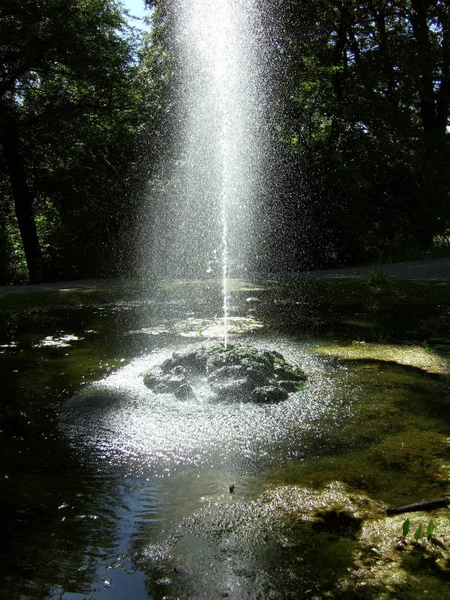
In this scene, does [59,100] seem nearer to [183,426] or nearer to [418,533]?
[183,426]

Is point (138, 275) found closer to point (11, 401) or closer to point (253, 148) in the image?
point (253, 148)

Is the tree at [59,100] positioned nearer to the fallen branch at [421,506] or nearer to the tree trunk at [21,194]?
the tree trunk at [21,194]

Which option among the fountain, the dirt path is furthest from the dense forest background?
the dirt path

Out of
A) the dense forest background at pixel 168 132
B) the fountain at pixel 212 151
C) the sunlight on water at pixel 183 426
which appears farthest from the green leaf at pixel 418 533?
the dense forest background at pixel 168 132

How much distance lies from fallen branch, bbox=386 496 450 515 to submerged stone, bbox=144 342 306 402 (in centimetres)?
147

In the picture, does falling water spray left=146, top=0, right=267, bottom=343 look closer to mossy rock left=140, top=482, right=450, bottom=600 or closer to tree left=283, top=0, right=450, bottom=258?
tree left=283, top=0, right=450, bottom=258

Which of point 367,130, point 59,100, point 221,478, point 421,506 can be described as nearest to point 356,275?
point 367,130

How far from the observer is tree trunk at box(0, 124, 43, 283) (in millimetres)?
11422

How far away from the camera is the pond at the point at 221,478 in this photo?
6.31ft

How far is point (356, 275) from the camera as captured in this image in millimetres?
9156

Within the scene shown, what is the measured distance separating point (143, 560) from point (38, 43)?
36.3 ft

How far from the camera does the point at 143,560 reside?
203 centimetres

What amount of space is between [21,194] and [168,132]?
3553mm

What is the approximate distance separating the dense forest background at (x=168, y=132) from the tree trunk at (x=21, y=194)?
0.09 feet
